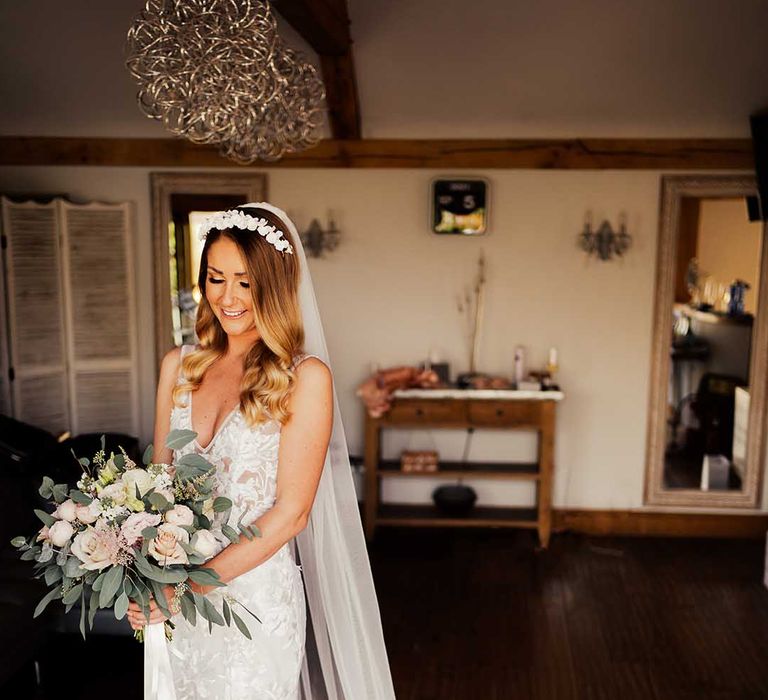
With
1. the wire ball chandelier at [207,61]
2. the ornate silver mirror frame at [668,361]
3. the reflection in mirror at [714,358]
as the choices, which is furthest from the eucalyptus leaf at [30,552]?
the reflection in mirror at [714,358]

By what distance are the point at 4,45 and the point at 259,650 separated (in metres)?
3.86

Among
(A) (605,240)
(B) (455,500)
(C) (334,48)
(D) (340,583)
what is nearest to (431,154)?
(C) (334,48)

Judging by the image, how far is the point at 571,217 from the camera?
4785 millimetres

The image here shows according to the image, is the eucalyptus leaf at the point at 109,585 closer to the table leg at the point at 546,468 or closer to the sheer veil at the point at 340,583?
the sheer veil at the point at 340,583

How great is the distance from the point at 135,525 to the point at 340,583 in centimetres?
76

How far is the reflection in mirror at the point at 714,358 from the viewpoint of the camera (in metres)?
4.88

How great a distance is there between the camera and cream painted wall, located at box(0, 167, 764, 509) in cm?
479

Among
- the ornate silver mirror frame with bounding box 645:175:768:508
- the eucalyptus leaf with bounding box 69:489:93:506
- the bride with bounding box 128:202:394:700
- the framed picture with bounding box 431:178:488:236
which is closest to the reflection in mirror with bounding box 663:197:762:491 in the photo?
the ornate silver mirror frame with bounding box 645:175:768:508

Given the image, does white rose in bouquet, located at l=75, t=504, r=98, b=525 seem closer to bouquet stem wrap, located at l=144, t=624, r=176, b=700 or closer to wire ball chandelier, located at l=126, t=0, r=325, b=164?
bouquet stem wrap, located at l=144, t=624, r=176, b=700

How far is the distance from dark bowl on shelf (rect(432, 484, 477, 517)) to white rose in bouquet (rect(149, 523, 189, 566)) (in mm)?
3329

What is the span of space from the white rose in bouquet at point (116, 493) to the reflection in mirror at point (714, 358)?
4.11 metres

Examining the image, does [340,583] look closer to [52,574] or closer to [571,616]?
[52,574]

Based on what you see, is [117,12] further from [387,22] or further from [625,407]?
[625,407]

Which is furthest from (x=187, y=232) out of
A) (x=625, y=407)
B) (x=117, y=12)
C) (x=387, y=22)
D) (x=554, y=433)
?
(x=625, y=407)
